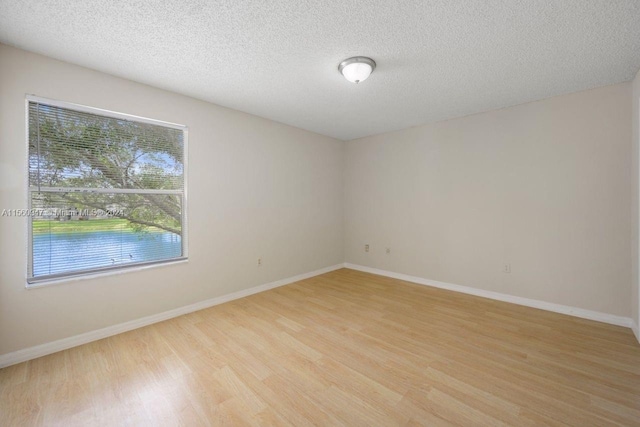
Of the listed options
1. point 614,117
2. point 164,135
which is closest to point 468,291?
point 614,117

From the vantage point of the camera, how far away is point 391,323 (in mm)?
2779

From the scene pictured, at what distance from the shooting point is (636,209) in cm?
252

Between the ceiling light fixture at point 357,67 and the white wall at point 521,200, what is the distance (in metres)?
2.18

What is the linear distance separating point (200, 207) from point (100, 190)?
965mm

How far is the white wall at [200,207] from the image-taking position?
6.82ft

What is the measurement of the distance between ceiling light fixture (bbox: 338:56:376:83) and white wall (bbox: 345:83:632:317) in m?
2.18

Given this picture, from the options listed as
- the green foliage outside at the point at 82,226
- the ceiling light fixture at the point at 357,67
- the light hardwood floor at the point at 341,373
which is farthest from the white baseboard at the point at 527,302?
the green foliage outside at the point at 82,226

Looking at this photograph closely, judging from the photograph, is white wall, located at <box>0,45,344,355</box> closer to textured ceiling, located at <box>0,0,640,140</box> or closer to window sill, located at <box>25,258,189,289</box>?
window sill, located at <box>25,258,189,289</box>

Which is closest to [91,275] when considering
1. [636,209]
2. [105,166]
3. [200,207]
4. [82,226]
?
[82,226]

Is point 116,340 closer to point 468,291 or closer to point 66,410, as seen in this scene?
point 66,410

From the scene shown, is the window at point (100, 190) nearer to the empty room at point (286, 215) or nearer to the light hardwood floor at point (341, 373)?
the empty room at point (286, 215)

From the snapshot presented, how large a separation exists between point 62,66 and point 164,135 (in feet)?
3.07

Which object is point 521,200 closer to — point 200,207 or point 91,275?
point 200,207

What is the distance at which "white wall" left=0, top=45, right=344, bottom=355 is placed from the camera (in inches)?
81.8
